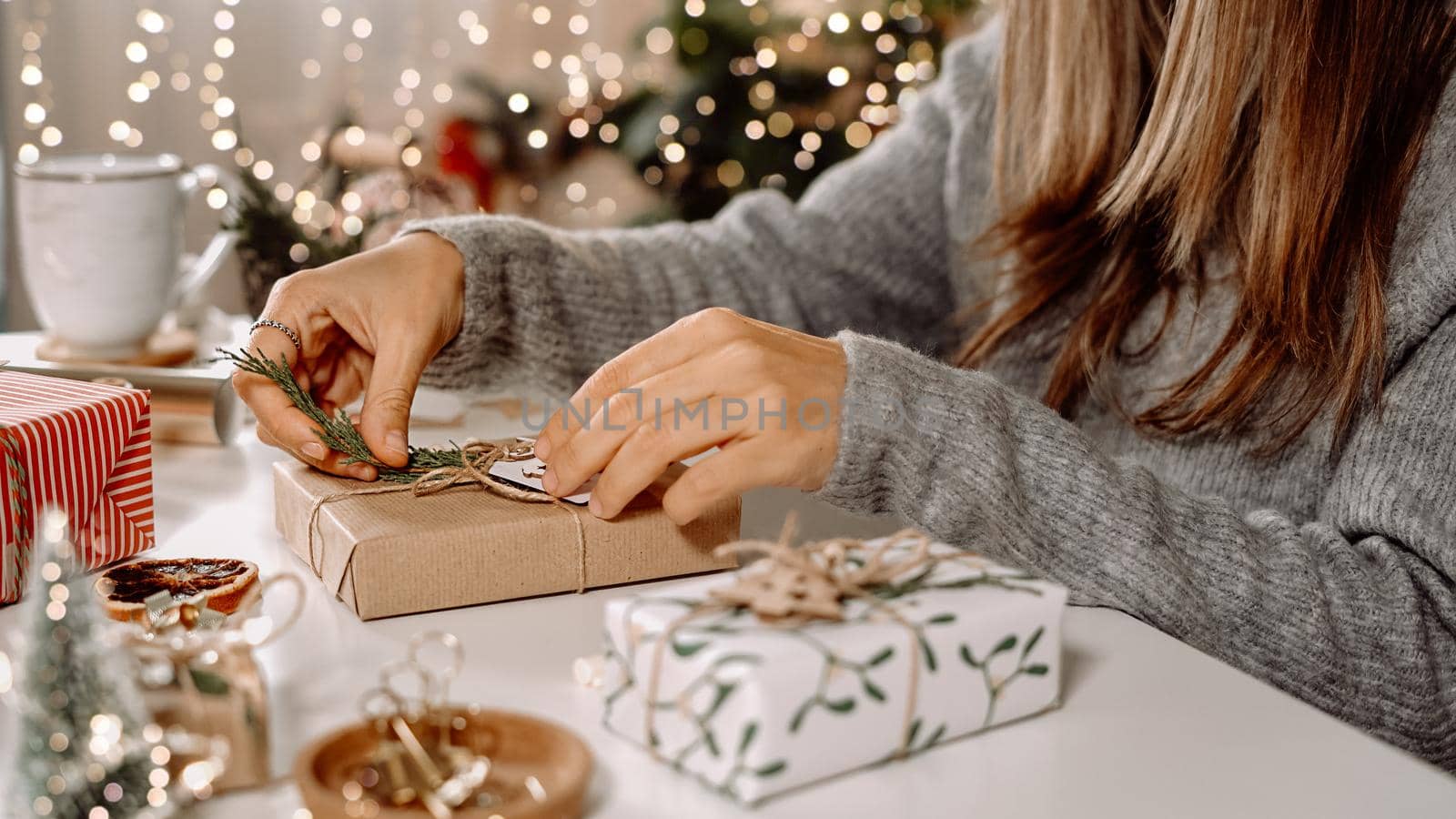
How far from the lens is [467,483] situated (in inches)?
26.6

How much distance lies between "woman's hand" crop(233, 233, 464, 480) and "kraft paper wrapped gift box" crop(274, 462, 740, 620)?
0.11 ft

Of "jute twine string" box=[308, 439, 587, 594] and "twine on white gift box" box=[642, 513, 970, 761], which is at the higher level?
"twine on white gift box" box=[642, 513, 970, 761]

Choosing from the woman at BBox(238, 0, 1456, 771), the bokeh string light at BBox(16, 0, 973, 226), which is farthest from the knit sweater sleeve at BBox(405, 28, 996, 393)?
the bokeh string light at BBox(16, 0, 973, 226)

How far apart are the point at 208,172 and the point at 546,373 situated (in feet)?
1.41

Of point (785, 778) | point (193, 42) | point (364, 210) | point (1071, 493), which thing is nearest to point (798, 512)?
point (1071, 493)

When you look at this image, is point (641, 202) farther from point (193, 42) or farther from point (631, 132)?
point (193, 42)

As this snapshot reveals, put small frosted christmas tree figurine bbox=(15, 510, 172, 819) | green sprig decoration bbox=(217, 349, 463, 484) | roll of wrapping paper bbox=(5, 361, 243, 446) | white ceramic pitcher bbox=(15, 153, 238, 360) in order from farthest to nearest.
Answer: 1. white ceramic pitcher bbox=(15, 153, 238, 360)
2. roll of wrapping paper bbox=(5, 361, 243, 446)
3. green sprig decoration bbox=(217, 349, 463, 484)
4. small frosted christmas tree figurine bbox=(15, 510, 172, 819)

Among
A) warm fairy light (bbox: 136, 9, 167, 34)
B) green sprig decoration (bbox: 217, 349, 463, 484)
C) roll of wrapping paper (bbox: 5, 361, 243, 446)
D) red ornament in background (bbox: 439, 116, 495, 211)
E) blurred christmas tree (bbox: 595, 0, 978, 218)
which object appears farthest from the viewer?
red ornament in background (bbox: 439, 116, 495, 211)

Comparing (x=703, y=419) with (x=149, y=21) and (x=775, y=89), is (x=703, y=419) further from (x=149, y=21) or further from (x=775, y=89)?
(x=149, y=21)

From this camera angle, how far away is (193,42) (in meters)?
2.40

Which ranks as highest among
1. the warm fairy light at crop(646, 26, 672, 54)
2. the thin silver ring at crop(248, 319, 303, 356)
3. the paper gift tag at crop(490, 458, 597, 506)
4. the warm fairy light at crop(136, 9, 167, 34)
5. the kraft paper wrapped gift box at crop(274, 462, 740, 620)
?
the warm fairy light at crop(646, 26, 672, 54)

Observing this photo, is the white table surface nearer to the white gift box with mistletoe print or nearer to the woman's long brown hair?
the white gift box with mistletoe print

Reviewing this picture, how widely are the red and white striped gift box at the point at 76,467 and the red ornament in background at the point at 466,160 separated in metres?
1.99

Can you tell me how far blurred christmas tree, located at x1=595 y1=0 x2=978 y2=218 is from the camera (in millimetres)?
2496
